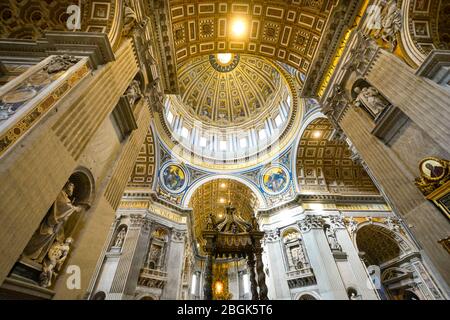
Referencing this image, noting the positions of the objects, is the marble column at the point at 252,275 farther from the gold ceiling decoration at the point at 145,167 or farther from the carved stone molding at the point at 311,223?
the gold ceiling decoration at the point at 145,167

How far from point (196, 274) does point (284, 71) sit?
2321cm

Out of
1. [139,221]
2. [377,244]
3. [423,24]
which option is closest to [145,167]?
[139,221]

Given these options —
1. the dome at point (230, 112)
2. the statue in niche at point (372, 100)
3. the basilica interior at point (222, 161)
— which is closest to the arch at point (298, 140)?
the basilica interior at point (222, 161)

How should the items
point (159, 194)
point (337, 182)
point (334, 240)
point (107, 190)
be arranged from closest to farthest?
point (107, 190), point (334, 240), point (159, 194), point (337, 182)

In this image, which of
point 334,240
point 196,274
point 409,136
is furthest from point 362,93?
point 196,274

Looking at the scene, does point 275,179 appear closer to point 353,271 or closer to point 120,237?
point 353,271

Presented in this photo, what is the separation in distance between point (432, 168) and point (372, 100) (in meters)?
2.78

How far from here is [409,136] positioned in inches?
216

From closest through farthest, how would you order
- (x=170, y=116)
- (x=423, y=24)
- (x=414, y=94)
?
1. (x=414, y=94)
2. (x=423, y=24)
3. (x=170, y=116)

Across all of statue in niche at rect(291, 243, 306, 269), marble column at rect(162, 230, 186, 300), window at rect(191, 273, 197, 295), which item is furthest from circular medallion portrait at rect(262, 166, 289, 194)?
window at rect(191, 273, 197, 295)

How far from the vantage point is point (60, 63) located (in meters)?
4.34

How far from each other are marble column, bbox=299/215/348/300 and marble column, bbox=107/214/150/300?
415 inches

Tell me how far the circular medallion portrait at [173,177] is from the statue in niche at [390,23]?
14.9 meters

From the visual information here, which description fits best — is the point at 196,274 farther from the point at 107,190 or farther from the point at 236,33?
the point at 236,33
